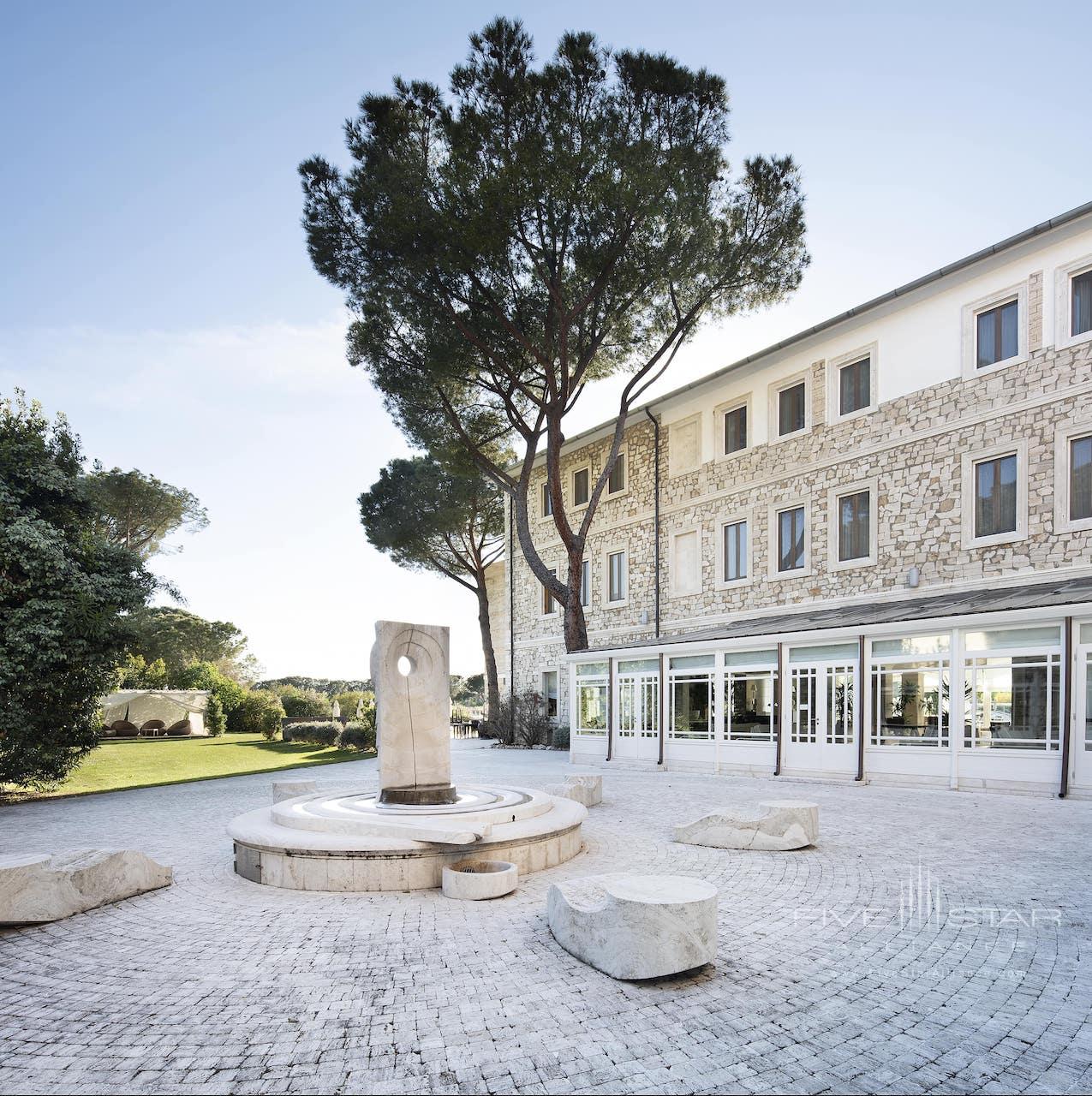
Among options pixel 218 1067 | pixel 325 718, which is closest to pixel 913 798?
pixel 218 1067

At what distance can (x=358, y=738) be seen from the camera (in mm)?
23516

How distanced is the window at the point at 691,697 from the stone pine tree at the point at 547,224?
445cm

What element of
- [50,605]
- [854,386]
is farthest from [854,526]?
[50,605]

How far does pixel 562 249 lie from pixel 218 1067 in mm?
17889

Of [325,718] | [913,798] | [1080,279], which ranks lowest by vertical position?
[325,718]

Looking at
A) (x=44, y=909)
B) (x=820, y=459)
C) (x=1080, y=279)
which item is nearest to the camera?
(x=44, y=909)

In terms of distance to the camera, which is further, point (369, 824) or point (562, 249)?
point (562, 249)

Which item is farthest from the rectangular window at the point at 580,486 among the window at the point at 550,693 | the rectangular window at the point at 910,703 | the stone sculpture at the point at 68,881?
the stone sculpture at the point at 68,881

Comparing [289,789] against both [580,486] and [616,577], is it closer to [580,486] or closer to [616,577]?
[616,577]

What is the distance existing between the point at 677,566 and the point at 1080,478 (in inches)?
395

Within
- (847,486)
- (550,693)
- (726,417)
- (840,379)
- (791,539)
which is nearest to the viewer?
(847,486)

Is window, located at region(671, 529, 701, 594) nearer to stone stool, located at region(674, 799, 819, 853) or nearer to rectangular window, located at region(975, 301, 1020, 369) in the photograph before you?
rectangular window, located at region(975, 301, 1020, 369)

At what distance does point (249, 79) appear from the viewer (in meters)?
10.5

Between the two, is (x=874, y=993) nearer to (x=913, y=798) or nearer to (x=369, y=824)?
(x=369, y=824)
